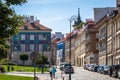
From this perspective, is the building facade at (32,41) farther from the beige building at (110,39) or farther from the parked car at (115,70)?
the parked car at (115,70)

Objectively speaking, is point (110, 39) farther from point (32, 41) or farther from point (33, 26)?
point (33, 26)

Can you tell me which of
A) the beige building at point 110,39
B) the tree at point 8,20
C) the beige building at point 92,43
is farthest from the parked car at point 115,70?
the beige building at point 92,43

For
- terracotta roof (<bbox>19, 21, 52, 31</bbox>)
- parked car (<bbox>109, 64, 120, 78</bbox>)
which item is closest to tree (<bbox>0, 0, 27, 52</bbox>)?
parked car (<bbox>109, 64, 120, 78</bbox>)

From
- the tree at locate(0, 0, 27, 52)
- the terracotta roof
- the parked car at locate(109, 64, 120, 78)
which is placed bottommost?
the parked car at locate(109, 64, 120, 78)

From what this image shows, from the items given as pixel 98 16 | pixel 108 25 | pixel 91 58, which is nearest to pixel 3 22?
pixel 108 25

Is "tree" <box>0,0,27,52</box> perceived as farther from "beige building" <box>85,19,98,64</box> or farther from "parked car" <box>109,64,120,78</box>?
"beige building" <box>85,19,98,64</box>

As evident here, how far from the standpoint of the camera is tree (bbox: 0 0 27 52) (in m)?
20.0

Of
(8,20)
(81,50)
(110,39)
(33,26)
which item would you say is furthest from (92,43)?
(8,20)

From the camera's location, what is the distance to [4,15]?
20.0m

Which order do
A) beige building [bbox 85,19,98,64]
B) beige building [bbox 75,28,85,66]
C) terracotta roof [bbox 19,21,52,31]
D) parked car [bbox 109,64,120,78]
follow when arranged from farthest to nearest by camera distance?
1. beige building [bbox 75,28,85,66]
2. terracotta roof [bbox 19,21,52,31]
3. beige building [bbox 85,19,98,64]
4. parked car [bbox 109,64,120,78]

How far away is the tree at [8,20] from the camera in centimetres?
1998

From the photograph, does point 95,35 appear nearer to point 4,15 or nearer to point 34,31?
point 34,31

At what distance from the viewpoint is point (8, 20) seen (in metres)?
20.2

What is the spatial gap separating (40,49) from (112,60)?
4914cm
